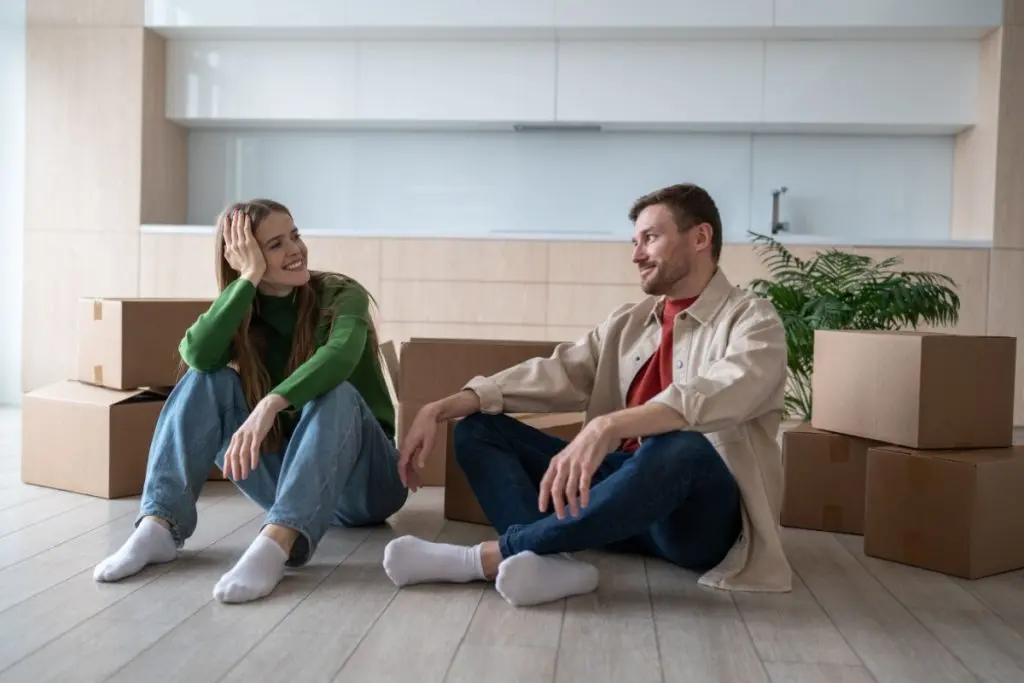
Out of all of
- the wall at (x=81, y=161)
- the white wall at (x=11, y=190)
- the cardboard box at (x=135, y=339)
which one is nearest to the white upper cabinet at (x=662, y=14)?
the wall at (x=81, y=161)

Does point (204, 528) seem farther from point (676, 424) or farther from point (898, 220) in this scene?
point (898, 220)

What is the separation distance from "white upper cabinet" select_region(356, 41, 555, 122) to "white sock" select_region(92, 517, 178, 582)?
3.24m

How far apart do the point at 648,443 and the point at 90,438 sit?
5.54ft

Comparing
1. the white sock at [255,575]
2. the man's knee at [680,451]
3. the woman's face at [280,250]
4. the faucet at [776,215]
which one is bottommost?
the white sock at [255,575]

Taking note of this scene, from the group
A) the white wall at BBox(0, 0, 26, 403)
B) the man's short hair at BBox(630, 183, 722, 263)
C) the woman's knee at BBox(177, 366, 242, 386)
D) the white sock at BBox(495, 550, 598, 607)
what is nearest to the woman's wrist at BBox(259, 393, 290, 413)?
the woman's knee at BBox(177, 366, 242, 386)

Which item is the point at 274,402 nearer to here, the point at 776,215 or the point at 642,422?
the point at 642,422

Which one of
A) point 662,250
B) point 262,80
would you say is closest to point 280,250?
point 662,250

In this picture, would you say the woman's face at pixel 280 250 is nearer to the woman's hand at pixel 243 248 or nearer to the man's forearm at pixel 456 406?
the woman's hand at pixel 243 248

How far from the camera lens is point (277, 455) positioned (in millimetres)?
2266

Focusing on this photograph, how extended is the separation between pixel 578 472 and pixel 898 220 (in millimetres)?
3855

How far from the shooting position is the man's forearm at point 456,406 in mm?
2088

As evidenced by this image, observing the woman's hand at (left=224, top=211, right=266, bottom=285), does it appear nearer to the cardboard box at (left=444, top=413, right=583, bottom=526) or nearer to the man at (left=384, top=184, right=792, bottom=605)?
the man at (left=384, top=184, right=792, bottom=605)

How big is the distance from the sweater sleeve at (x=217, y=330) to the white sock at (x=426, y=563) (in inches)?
20.7

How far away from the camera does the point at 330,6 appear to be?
15.8 ft
